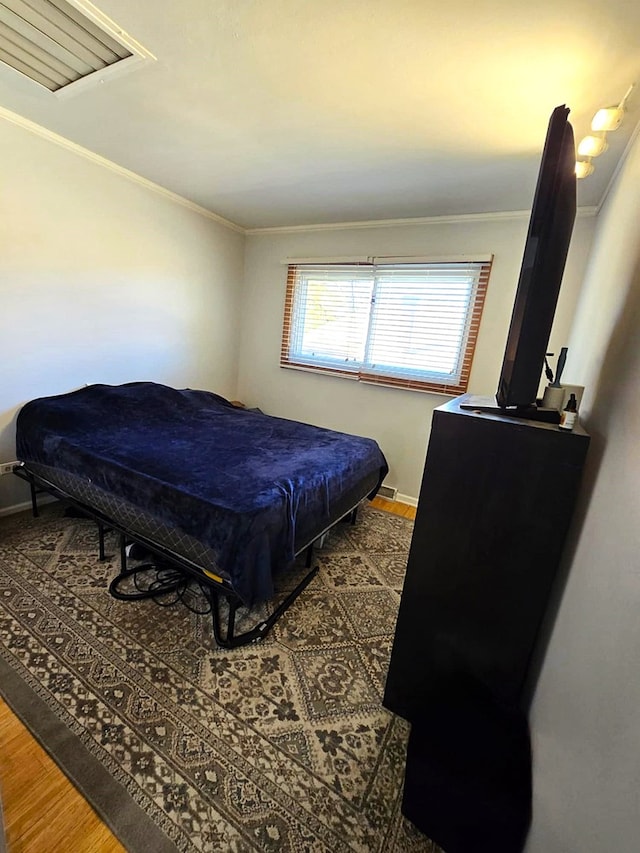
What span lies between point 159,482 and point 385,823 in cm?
152

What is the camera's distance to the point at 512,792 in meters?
0.92

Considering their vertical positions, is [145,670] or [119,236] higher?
[119,236]

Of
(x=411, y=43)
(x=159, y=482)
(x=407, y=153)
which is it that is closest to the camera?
(x=411, y=43)

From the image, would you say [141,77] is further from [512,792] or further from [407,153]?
[512,792]

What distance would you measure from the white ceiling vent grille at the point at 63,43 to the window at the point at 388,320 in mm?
2186

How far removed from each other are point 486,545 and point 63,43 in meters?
2.55

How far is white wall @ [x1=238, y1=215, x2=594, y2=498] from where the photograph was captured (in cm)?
279

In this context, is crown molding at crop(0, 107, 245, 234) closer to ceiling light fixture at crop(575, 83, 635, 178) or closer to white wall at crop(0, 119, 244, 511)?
white wall at crop(0, 119, 244, 511)

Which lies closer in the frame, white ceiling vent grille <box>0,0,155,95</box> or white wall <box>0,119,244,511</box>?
white ceiling vent grille <box>0,0,155,95</box>

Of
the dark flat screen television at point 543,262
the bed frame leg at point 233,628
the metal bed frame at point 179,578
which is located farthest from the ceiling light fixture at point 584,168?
the bed frame leg at point 233,628

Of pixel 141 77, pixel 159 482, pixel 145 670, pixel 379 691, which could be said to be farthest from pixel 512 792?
pixel 141 77

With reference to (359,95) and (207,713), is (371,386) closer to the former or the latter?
(359,95)

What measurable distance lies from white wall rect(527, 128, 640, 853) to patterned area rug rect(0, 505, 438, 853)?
0.57 metres

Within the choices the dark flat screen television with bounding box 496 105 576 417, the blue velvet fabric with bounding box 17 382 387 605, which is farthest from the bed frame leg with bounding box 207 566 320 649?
the dark flat screen television with bounding box 496 105 576 417
